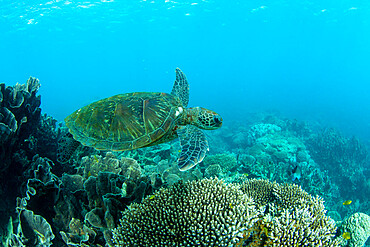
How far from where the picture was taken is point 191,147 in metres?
3.83

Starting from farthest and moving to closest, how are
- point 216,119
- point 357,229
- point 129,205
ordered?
point 216,119 → point 357,229 → point 129,205

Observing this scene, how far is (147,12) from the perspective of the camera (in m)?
40.7

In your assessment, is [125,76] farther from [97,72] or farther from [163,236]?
[163,236]

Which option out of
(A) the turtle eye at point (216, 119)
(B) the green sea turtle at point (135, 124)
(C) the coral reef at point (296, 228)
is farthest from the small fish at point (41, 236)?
(A) the turtle eye at point (216, 119)

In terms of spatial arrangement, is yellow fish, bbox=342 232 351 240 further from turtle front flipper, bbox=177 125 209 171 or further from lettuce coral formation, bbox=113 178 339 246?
turtle front flipper, bbox=177 125 209 171

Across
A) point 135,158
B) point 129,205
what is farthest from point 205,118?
point 135,158

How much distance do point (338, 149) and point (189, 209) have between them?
49.2 ft

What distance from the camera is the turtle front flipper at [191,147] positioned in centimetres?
335

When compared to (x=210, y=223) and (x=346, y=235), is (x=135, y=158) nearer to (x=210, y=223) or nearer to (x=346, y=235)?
(x=210, y=223)

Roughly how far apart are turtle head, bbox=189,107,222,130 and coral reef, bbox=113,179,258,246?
2.18m

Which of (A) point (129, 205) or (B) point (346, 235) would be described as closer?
(A) point (129, 205)

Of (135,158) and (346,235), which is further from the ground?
(346,235)

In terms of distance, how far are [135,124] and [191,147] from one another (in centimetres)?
129

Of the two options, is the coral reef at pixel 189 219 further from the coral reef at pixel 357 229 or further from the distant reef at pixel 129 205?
the coral reef at pixel 357 229
